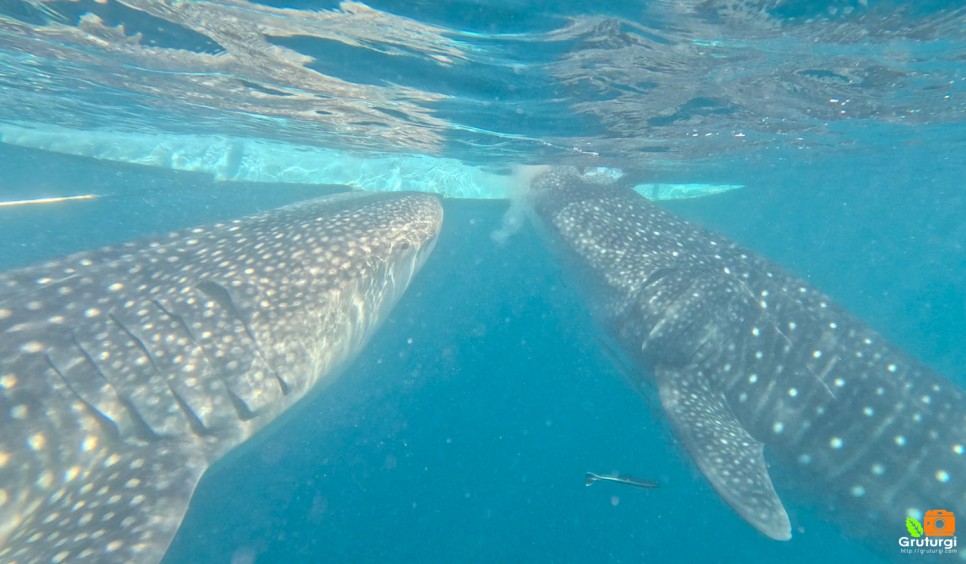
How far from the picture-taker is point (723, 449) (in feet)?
17.1

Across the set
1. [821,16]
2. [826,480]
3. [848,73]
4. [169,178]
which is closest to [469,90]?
[821,16]

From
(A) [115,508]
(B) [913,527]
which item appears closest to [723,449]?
(B) [913,527]

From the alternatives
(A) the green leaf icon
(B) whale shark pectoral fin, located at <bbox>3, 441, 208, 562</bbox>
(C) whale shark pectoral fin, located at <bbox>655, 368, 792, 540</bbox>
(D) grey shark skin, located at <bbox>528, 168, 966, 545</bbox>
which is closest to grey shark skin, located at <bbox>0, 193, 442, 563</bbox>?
(B) whale shark pectoral fin, located at <bbox>3, 441, 208, 562</bbox>

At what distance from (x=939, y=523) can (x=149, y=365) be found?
8.51 meters

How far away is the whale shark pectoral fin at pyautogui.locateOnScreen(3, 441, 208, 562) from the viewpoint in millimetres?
3496


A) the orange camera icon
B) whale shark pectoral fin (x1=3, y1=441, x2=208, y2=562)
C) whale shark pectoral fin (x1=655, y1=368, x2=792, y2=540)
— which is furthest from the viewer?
the orange camera icon

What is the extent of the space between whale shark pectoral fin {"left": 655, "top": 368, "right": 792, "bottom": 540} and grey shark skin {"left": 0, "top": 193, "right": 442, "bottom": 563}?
4.35 meters

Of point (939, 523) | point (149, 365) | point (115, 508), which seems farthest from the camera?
point (939, 523)

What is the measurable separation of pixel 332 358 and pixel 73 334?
2.53 metres

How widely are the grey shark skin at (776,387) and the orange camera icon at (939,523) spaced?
3.7 inches

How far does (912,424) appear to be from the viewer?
530 cm

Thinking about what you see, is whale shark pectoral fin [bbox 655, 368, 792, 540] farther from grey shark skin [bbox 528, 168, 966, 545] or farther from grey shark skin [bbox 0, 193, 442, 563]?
grey shark skin [bbox 0, 193, 442, 563]

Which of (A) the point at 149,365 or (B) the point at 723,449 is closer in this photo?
(A) the point at 149,365

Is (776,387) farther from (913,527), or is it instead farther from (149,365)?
(149,365)
